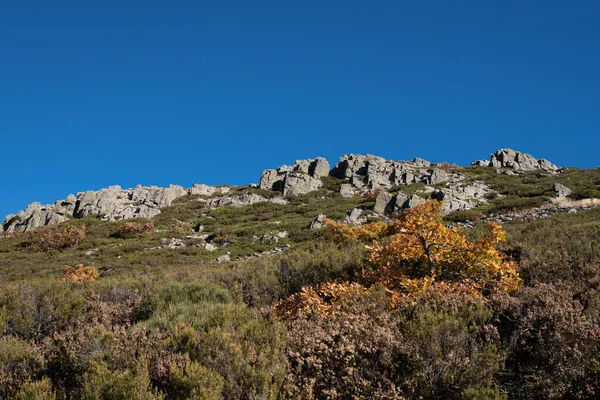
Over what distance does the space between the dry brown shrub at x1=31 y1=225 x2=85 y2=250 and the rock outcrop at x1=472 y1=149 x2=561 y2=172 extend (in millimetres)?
60383

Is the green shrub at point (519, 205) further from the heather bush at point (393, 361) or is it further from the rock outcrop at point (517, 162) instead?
the rock outcrop at point (517, 162)

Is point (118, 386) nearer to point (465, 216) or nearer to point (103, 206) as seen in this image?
point (465, 216)

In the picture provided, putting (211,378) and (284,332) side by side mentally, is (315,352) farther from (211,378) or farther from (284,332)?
(211,378)

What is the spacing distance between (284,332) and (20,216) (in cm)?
5934

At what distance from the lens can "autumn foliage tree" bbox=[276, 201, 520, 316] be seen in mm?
6824

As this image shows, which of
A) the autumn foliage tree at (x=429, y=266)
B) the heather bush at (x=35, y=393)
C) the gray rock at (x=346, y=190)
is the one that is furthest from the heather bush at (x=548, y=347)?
the gray rock at (x=346, y=190)

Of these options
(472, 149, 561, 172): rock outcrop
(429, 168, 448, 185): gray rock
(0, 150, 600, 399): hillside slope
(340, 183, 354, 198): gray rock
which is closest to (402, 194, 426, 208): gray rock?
(340, 183, 354, 198): gray rock

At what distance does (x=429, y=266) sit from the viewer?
808 centimetres

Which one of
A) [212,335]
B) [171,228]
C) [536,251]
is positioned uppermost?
[171,228]

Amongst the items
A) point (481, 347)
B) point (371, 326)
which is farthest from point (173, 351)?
point (481, 347)

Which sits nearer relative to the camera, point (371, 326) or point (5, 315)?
point (371, 326)

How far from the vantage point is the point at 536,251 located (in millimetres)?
9633

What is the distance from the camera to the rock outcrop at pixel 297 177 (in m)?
56.4

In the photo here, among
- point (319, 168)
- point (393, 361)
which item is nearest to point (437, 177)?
point (319, 168)
